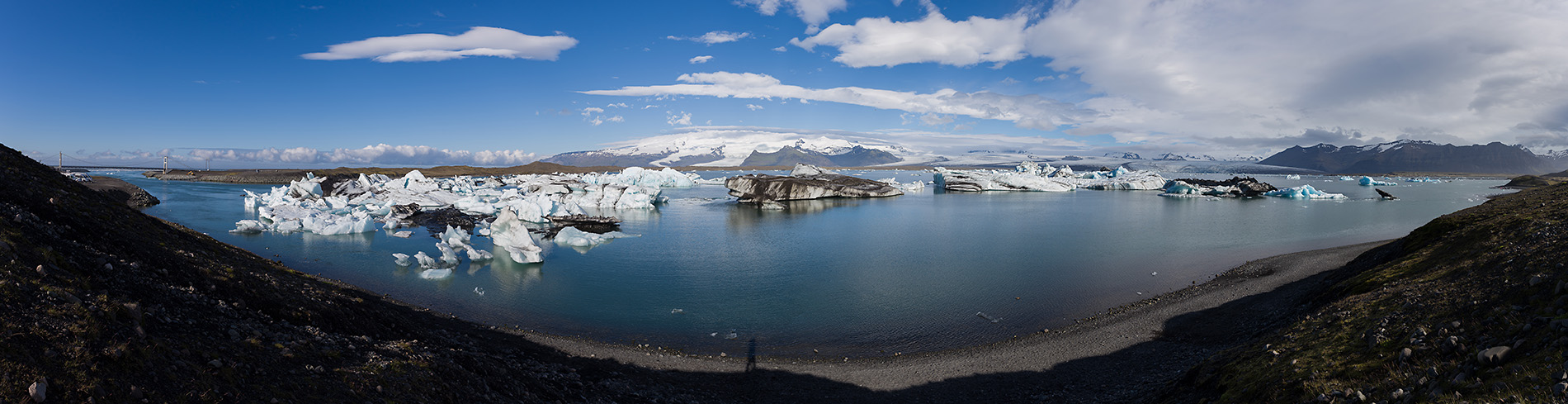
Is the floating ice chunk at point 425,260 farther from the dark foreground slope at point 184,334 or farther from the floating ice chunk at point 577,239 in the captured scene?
the dark foreground slope at point 184,334

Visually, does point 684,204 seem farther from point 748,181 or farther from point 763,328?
point 763,328

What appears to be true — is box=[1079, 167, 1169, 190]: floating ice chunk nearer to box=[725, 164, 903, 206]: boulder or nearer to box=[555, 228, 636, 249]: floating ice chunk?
box=[725, 164, 903, 206]: boulder

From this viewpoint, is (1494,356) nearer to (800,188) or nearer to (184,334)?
(184,334)

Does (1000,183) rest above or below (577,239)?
above

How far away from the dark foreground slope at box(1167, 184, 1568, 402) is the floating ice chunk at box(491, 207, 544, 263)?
56.1 ft

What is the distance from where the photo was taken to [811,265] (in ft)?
63.3

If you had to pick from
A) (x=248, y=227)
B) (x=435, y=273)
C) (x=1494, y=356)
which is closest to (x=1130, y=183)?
(x=435, y=273)

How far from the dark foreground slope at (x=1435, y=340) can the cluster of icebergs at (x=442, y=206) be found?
17684 millimetres

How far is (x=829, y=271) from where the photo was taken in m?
18.2

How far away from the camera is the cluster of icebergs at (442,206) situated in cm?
1986

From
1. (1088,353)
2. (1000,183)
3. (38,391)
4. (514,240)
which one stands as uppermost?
(1000,183)

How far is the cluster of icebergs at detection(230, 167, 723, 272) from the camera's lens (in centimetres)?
1986

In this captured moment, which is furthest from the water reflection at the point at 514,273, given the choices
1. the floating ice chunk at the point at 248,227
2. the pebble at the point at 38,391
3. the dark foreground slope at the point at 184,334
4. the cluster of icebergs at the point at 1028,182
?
the cluster of icebergs at the point at 1028,182

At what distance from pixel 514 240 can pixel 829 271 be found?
1065 centimetres
